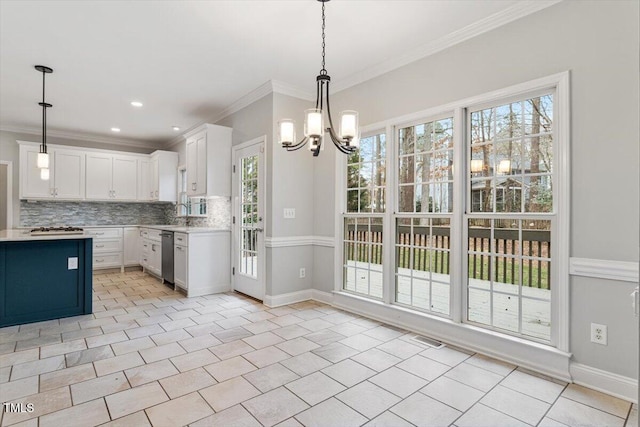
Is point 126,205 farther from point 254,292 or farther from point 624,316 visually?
point 624,316

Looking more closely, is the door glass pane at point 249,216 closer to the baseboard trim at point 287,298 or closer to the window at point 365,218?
the baseboard trim at point 287,298

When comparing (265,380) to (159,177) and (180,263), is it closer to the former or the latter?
(180,263)

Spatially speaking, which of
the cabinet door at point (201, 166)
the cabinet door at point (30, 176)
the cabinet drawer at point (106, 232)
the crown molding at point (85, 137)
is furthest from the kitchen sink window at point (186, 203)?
the cabinet door at point (30, 176)

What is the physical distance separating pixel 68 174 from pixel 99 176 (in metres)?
0.49

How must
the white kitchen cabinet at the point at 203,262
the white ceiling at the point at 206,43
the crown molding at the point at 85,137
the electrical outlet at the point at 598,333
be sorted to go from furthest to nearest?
1. the crown molding at the point at 85,137
2. the white kitchen cabinet at the point at 203,262
3. the white ceiling at the point at 206,43
4. the electrical outlet at the point at 598,333

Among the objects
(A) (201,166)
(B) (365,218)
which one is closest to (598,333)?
(B) (365,218)

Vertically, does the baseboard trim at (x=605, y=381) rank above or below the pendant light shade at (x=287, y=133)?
below

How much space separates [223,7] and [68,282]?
336 centimetres

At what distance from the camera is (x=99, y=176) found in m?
6.59

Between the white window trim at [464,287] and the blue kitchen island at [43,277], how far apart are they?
3024 millimetres

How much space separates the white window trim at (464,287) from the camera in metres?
2.36

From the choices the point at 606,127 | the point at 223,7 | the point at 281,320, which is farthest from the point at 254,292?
the point at 606,127

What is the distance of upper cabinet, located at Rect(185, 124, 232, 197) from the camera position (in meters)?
4.83

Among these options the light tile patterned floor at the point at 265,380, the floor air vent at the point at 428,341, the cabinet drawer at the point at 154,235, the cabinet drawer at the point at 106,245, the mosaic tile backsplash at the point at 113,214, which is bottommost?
the light tile patterned floor at the point at 265,380
